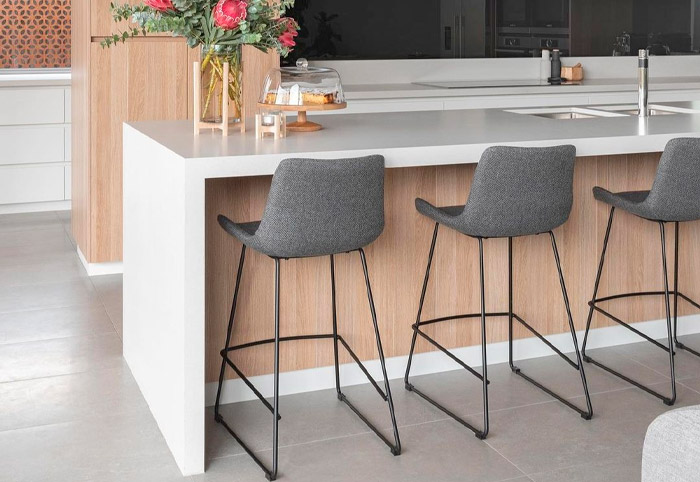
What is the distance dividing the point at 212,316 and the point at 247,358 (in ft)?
0.69

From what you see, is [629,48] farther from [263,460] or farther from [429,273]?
[263,460]

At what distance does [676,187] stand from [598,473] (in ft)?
3.56

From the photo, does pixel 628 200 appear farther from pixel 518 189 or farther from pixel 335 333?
pixel 335 333

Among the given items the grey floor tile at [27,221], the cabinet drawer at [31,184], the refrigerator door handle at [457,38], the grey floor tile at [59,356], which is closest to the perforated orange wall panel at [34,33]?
the cabinet drawer at [31,184]

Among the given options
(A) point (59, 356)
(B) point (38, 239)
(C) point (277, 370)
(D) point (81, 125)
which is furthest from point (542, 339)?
(B) point (38, 239)

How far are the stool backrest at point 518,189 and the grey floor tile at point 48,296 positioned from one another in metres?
2.34

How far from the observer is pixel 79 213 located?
5.55 meters

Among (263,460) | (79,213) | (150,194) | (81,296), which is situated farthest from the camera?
(79,213)

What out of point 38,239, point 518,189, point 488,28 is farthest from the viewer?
point 488,28

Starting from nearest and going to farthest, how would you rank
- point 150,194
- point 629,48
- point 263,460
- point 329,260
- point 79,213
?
point 263,460 → point 150,194 → point 329,260 → point 79,213 → point 629,48

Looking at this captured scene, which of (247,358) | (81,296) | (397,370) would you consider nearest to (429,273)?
(397,370)

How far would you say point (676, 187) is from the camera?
11.0 feet

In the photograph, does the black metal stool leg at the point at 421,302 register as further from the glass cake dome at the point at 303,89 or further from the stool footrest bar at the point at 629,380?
the stool footrest bar at the point at 629,380

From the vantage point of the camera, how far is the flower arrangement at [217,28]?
10.6 ft
